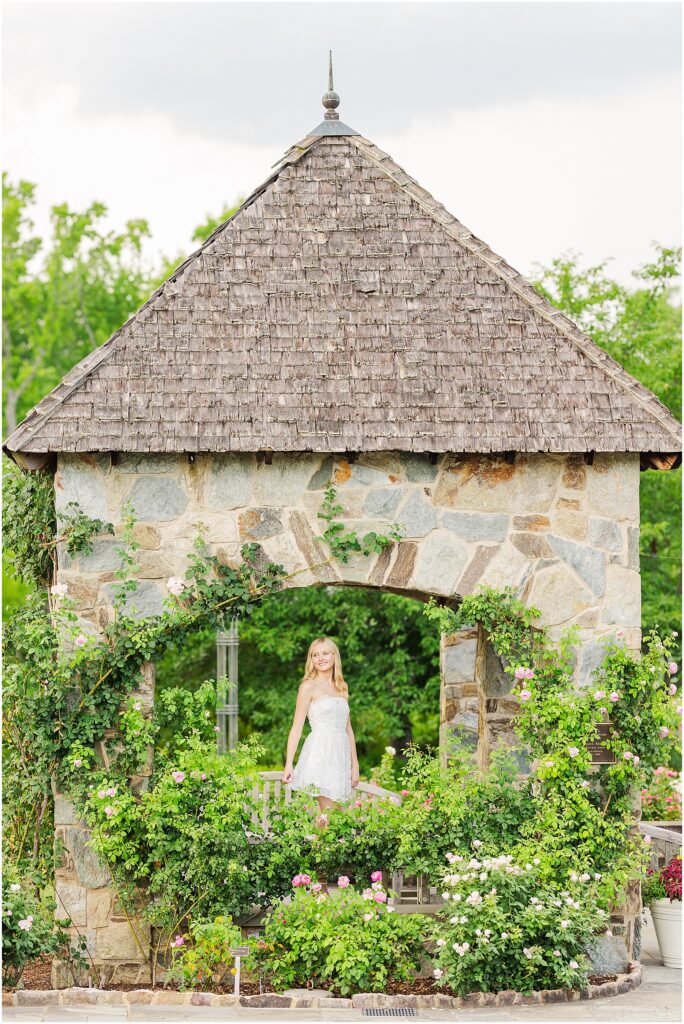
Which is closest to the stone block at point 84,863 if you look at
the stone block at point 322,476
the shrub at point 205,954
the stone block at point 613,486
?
the shrub at point 205,954

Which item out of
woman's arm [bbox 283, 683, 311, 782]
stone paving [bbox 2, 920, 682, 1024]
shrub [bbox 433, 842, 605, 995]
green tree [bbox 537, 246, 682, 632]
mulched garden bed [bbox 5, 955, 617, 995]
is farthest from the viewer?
green tree [bbox 537, 246, 682, 632]

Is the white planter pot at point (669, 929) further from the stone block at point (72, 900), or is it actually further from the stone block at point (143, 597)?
the stone block at point (143, 597)

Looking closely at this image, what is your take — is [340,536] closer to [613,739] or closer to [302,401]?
[302,401]

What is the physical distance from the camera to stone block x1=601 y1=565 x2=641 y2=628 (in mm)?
7785

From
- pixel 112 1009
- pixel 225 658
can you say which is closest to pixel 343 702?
pixel 112 1009

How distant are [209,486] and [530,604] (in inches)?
82.4

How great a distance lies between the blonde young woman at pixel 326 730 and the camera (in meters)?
9.22

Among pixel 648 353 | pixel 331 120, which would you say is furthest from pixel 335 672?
pixel 648 353

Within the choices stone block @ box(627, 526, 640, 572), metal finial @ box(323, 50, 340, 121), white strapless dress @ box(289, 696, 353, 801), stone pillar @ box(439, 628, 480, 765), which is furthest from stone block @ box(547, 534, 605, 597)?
metal finial @ box(323, 50, 340, 121)

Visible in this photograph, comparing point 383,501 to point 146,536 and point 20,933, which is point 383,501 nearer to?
point 146,536

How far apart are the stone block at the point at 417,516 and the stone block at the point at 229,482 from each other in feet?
3.09

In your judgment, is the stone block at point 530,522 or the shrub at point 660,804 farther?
the shrub at point 660,804

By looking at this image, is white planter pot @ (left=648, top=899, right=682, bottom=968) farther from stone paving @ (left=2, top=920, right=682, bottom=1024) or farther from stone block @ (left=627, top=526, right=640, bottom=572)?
stone block @ (left=627, top=526, right=640, bottom=572)

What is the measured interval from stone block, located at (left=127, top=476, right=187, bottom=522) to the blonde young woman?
204 cm
